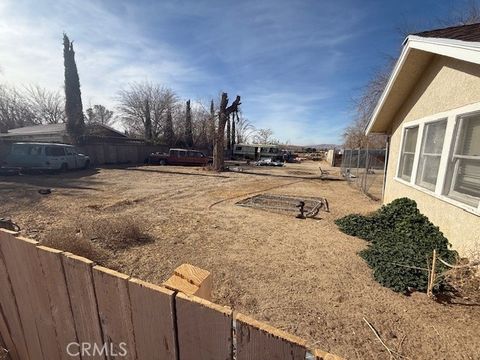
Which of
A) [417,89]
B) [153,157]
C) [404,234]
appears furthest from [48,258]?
[153,157]

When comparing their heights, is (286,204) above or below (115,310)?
below

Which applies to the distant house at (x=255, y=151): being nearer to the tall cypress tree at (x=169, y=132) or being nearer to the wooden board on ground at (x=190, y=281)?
the tall cypress tree at (x=169, y=132)

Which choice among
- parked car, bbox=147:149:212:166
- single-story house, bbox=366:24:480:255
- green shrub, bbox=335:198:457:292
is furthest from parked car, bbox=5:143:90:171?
single-story house, bbox=366:24:480:255

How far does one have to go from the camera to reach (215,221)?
6.21 metres

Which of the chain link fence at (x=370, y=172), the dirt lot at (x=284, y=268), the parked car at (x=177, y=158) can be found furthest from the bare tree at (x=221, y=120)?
the dirt lot at (x=284, y=268)

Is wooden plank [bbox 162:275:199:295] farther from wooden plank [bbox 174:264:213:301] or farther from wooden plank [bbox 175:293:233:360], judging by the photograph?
wooden plank [bbox 175:293:233:360]

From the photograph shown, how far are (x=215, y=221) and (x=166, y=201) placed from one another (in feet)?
9.15

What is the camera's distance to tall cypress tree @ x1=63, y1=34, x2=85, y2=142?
20969 mm

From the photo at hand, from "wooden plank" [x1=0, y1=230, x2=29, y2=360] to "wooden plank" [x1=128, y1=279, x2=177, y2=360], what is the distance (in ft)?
3.95

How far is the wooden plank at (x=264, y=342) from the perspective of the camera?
0.83 meters

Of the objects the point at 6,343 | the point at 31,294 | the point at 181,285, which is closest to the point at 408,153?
the point at 181,285

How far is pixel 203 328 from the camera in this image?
1.01 metres

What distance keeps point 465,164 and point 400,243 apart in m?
1.74
